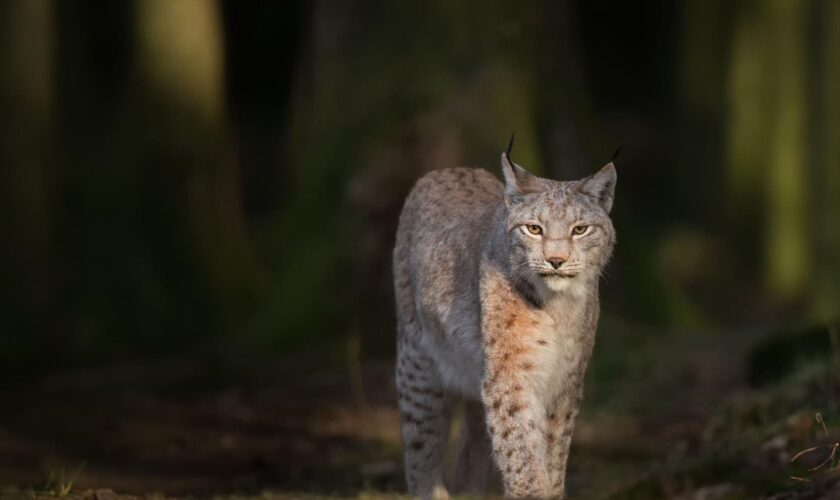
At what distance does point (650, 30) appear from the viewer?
87.9 ft

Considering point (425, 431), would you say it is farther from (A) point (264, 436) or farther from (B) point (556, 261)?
(A) point (264, 436)

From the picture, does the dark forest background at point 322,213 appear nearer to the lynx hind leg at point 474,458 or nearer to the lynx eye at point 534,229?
the lynx hind leg at point 474,458

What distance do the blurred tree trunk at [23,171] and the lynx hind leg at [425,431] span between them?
643 centimetres

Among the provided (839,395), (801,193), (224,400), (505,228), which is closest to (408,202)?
(505,228)

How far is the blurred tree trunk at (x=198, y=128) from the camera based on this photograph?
13.9m

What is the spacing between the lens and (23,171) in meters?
13.3

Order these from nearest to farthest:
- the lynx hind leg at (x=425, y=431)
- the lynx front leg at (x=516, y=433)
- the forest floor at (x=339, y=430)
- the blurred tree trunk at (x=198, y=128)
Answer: the lynx front leg at (x=516, y=433)
the forest floor at (x=339, y=430)
the lynx hind leg at (x=425, y=431)
the blurred tree trunk at (x=198, y=128)

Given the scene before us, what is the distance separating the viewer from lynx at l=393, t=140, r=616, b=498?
669 centimetres

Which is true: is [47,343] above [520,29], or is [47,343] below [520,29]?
below

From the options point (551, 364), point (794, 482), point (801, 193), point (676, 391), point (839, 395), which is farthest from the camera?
point (801, 193)

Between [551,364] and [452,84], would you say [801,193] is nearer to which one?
[452,84]

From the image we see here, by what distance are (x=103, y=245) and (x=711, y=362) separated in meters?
5.96

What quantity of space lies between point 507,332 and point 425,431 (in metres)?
1.17

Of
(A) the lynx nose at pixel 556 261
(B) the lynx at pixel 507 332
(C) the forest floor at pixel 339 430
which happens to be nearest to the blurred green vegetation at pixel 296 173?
(C) the forest floor at pixel 339 430
